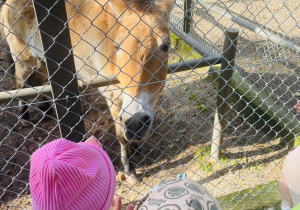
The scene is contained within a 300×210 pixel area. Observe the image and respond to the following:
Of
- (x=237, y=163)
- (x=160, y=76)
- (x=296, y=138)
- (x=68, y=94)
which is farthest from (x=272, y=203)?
(x=68, y=94)

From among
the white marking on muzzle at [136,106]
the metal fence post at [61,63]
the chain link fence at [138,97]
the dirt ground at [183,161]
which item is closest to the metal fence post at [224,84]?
the chain link fence at [138,97]

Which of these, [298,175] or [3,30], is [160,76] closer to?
[298,175]

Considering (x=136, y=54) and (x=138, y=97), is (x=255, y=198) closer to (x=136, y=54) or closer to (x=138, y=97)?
(x=138, y=97)

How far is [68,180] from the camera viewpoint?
40.8 inches

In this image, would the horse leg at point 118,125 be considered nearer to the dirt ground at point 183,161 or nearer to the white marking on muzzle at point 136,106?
the dirt ground at point 183,161

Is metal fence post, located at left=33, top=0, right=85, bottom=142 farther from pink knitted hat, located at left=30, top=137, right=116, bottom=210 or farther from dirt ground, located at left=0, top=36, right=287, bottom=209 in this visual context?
pink knitted hat, located at left=30, top=137, right=116, bottom=210

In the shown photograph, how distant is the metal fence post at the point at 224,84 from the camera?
2.85m

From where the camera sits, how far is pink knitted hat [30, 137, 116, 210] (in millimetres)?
1035

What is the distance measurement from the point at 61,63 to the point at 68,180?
1060 mm

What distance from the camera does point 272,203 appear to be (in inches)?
111

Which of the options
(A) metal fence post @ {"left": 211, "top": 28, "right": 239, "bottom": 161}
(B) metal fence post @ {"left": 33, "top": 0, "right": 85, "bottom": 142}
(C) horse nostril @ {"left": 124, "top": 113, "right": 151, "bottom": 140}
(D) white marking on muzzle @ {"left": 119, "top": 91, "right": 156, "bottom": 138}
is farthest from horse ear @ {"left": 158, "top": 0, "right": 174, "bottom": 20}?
(B) metal fence post @ {"left": 33, "top": 0, "right": 85, "bottom": 142}

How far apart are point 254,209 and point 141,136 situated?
56.3 inches

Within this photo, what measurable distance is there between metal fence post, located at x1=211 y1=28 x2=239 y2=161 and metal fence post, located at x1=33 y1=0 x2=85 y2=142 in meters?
1.38

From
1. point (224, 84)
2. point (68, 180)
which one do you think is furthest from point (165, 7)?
point (68, 180)
